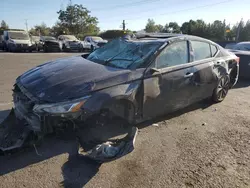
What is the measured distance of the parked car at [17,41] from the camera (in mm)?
18203

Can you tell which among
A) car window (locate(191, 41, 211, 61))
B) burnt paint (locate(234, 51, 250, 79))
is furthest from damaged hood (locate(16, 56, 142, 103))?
burnt paint (locate(234, 51, 250, 79))

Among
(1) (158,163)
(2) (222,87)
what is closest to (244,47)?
(2) (222,87)

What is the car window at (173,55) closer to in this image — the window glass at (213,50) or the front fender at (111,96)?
the front fender at (111,96)

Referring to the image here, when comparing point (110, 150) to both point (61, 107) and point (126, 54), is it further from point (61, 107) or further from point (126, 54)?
point (126, 54)

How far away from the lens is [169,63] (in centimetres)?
368

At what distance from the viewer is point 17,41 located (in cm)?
1823

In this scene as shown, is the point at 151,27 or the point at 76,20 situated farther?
the point at 151,27

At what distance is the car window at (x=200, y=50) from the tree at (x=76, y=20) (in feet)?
156

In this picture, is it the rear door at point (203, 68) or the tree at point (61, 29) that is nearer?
the rear door at point (203, 68)

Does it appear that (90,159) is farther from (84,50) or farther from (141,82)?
(84,50)

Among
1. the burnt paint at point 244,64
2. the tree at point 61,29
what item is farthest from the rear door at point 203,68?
the tree at point 61,29

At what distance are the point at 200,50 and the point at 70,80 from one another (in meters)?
2.76

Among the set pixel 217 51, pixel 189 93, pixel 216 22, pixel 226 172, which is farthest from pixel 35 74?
pixel 216 22

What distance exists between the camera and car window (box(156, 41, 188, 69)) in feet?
11.7
